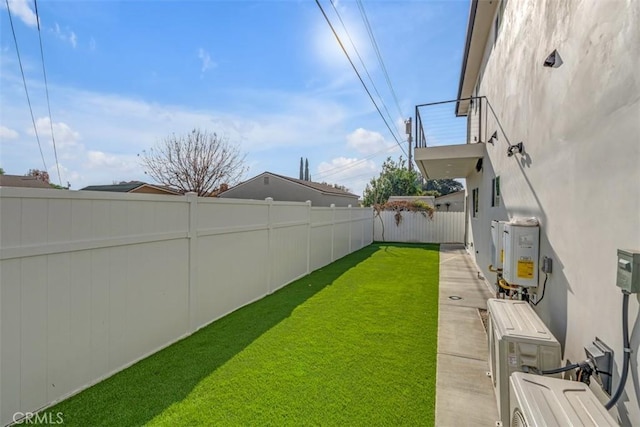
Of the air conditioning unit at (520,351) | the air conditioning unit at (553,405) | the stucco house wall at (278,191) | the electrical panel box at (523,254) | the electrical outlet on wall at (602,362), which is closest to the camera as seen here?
the air conditioning unit at (553,405)

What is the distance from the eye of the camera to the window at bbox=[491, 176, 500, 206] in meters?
6.15

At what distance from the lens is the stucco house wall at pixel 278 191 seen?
20219 mm

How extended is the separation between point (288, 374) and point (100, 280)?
211 cm

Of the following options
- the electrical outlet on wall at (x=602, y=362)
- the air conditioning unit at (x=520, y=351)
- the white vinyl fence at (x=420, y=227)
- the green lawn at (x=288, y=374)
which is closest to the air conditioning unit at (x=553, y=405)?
the electrical outlet on wall at (x=602, y=362)

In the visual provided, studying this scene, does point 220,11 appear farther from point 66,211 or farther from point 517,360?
point 517,360

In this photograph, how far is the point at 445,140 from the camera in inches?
394

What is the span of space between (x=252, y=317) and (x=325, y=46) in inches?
259

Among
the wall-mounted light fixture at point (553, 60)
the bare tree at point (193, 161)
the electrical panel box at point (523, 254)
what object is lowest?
the electrical panel box at point (523, 254)

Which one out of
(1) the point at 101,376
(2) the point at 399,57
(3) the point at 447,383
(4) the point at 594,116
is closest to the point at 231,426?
(1) the point at 101,376

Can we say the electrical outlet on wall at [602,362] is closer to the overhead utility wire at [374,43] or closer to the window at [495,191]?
the window at [495,191]

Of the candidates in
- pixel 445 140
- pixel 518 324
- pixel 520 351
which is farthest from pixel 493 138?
pixel 520 351

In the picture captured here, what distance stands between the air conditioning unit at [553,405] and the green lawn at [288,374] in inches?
40.5

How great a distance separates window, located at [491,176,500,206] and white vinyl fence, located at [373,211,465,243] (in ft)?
30.5

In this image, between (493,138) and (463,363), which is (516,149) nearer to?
(493,138)
